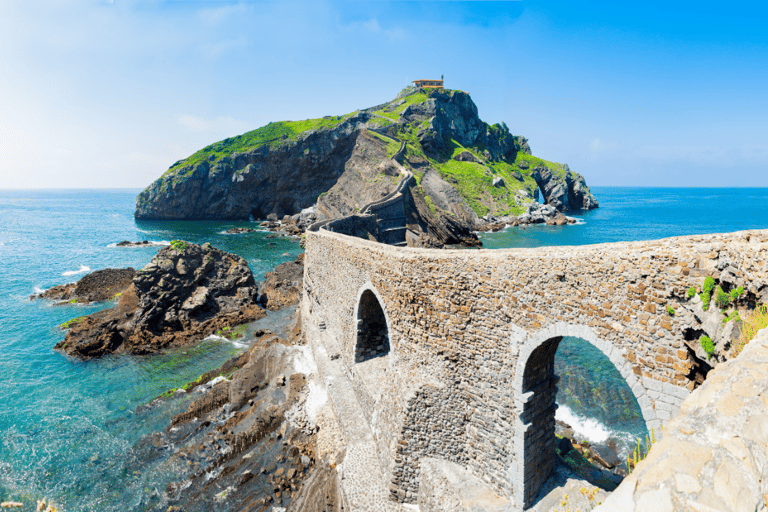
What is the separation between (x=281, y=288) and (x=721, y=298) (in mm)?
33667

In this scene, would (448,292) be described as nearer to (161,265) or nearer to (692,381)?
(692,381)

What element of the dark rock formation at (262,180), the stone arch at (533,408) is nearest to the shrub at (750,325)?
the stone arch at (533,408)

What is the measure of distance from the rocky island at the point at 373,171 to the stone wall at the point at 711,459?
191 feet

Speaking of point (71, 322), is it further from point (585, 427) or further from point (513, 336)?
point (585, 427)

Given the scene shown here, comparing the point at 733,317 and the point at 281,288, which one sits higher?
the point at 733,317

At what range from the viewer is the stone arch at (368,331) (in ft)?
55.2

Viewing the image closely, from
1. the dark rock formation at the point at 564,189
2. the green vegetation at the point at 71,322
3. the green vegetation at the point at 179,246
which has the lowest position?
the green vegetation at the point at 71,322

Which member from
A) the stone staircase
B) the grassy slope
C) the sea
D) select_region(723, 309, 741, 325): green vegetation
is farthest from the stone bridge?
the grassy slope

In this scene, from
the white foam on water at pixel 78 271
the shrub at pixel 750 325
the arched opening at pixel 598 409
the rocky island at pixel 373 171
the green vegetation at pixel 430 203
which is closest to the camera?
the shrub at pixel 750 325

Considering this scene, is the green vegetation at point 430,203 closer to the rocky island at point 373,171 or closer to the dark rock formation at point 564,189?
the rocky island at point 373,171

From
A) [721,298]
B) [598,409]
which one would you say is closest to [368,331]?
[598,409]

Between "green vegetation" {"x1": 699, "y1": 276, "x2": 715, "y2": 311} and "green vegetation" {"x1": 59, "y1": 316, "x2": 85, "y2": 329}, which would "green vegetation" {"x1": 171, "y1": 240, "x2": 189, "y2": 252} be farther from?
"green vegetation" {"x1": 699, "y1": 276, "x2": 715, "y2": 311}

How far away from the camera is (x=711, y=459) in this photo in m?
2.76

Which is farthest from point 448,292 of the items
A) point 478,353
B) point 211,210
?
point 211,210
